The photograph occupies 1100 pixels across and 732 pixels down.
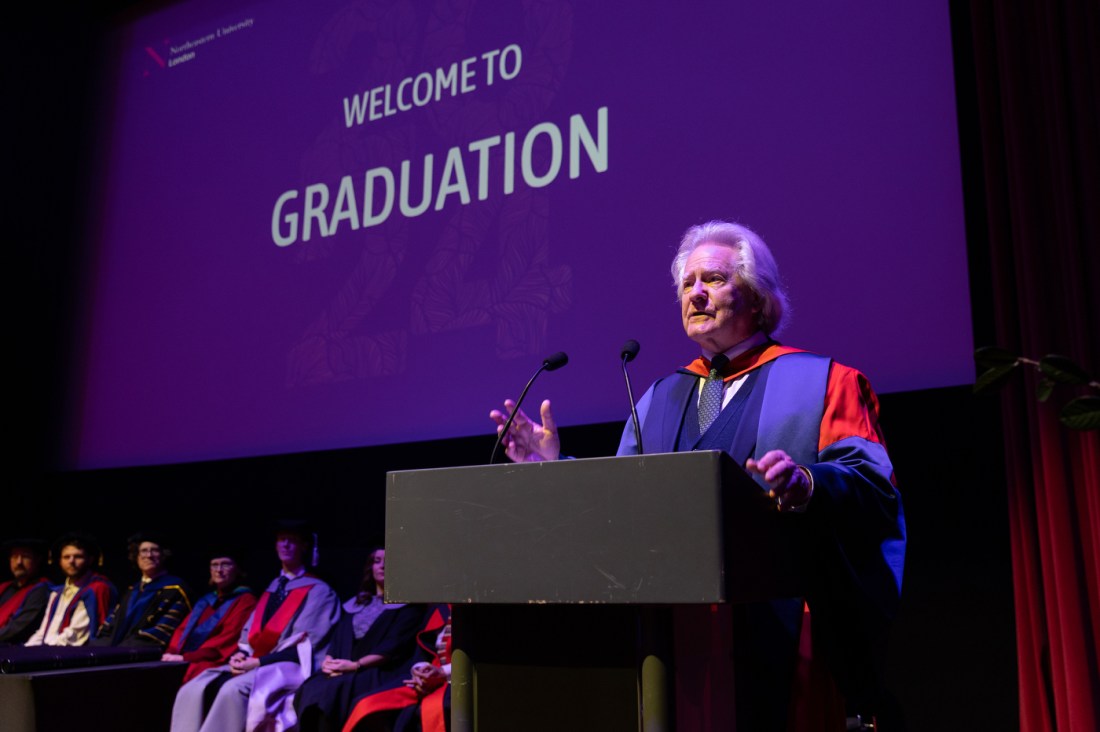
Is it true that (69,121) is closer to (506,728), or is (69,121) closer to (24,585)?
(24,585)

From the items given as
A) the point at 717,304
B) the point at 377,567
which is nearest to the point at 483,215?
the point at 377,567

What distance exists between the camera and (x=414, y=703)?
413cm

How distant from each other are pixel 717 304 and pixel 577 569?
992 mm

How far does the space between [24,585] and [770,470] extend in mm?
6491

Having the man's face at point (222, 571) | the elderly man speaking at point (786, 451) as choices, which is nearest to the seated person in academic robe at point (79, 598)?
the man's face at point (222, 571)

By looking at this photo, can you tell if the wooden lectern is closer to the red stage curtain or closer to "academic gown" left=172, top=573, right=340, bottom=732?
the red stage curtain

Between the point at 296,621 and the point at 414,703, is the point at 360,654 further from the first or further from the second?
the point at 414,703

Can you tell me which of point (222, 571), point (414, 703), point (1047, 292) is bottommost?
point (414, 703)

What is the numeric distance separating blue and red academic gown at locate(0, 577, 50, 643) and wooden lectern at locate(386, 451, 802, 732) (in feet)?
19.3

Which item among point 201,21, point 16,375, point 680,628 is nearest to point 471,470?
point 680,628

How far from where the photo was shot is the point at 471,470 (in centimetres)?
151

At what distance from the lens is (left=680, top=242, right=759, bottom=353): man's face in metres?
2.24

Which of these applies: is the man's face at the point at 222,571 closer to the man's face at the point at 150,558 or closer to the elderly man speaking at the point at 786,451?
the man's face at the point at 150,558

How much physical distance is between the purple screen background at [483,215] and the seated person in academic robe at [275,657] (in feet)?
2.38
